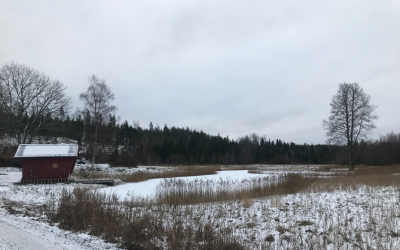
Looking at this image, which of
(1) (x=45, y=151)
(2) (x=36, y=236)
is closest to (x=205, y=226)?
(2) (x=36, y=236)

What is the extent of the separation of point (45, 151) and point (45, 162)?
112 centimetres

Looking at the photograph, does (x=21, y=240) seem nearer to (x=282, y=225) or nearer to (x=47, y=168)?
(x=282, y=225)

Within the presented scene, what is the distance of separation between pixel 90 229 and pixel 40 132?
124 ft

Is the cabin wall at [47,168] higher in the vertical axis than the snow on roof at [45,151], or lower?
lower

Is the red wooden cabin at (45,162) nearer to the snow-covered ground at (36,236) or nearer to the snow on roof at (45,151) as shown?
the snow on roof at (45,151)

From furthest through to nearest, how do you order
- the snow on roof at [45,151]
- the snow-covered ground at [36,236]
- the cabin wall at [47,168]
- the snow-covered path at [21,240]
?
the snow on roof at [45,151], the cabin wall at [47,168], the snow-covered ground at [36,236], the snow-covered path at [21,240]

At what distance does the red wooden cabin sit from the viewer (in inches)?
869

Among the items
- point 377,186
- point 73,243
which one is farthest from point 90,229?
point 377,186

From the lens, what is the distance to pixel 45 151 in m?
23.4

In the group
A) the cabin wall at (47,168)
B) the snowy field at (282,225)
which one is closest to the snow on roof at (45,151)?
the cabin wall at (47,168)

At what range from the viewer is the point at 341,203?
9.67m

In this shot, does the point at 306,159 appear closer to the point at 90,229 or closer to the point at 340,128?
the point at 340,128

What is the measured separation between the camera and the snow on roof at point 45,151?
2259cm

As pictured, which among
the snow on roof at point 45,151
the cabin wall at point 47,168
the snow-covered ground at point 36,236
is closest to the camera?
the snow-covered ground at point 36,236
